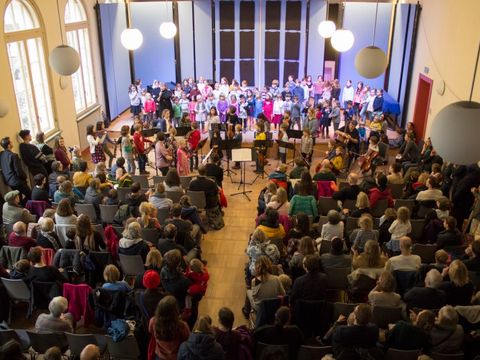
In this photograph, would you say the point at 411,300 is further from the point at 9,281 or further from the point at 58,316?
the point at 9,281

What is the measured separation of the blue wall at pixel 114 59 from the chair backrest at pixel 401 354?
12.1 meters

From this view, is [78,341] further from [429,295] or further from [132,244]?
[429,295]

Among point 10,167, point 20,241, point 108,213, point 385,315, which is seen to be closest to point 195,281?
point 385,315

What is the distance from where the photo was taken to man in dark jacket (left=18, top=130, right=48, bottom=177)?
8.70m

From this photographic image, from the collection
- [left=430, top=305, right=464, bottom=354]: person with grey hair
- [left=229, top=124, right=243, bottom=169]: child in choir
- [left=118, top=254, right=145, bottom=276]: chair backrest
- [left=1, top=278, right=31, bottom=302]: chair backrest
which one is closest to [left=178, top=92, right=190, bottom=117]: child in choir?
[left=229, top=124, right=243, bottom=169]: child in choir

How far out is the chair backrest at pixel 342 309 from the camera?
4.75 metres

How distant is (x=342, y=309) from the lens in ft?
15.7

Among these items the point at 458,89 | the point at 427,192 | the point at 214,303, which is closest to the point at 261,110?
the point at 458,89

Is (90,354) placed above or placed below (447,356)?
above

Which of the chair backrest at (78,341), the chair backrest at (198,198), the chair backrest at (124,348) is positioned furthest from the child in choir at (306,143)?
the chair backrest at (78,341)

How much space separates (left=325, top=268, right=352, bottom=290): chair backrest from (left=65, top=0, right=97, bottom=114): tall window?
370 inches

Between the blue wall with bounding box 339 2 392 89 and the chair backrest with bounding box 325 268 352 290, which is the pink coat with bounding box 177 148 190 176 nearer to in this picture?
the chair backrest with bounding box 325 268 352 290

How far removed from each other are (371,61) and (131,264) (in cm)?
445

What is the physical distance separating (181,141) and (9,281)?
5.09 m
